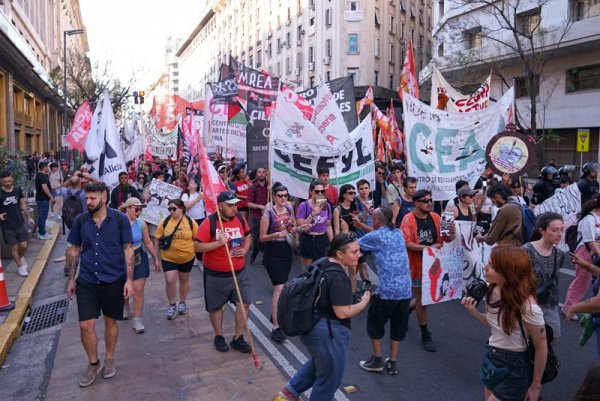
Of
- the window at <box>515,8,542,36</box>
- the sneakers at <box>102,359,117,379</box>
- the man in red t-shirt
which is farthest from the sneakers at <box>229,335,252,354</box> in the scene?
the window at <box>515,8,542,36</box>

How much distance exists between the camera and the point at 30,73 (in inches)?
1120

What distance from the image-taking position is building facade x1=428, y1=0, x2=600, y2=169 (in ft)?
→ 81.9

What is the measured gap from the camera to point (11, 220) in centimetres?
885

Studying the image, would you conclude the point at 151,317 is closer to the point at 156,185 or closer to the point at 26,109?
the point at 156,185

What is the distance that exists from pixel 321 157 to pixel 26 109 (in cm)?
2975

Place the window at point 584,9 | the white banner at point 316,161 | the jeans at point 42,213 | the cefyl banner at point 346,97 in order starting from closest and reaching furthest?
the white banner at point 316,161 → the cefyl banner at point 346,97 → the jeans at point 42,213 → the window at point 584,9

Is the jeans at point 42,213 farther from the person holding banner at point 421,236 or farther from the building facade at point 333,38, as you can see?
the building facade at point 333,38

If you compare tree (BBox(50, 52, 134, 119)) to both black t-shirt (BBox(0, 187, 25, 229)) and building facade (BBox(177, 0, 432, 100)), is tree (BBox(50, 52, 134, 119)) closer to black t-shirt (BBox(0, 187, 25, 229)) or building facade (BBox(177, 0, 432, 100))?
building facade (BBox(177, 0, 432, 100))

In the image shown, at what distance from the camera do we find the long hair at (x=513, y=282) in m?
3.30

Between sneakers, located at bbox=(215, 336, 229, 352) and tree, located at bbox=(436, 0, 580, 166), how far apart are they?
22.5m

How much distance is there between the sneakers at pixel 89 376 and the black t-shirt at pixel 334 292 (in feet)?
8.23

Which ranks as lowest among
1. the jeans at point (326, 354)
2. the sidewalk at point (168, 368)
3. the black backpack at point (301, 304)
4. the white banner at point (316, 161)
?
the sidewalk at point (168, 368)

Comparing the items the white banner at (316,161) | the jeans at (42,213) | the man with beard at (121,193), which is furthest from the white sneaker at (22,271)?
the white banner at (316,161)

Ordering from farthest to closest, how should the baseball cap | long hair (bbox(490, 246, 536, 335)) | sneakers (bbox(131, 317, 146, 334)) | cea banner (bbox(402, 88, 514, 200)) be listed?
cea banner (bbox(402, 88, 514, 200)) < sneakers (bbox(131, 317, 146, 334)) < the baseball cap < long hair (bbox(490, 246, 536, 335))
